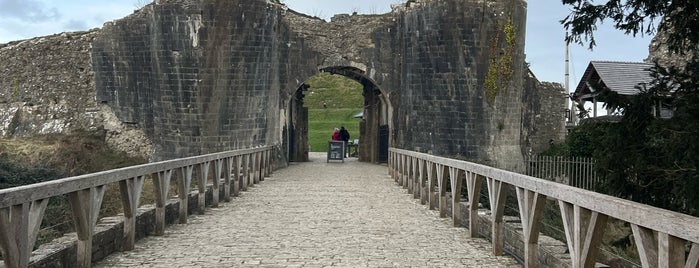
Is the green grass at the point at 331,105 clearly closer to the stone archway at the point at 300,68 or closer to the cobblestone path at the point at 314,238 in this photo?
the stone archway at the point at 300,68

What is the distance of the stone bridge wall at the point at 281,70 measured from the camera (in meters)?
21.5

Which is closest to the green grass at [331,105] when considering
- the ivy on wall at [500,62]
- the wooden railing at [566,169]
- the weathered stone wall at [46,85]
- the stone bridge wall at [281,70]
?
the weathered stone wall at [46,85]

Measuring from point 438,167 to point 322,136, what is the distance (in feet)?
120

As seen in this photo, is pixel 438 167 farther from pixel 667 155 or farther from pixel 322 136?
pixel 322 136

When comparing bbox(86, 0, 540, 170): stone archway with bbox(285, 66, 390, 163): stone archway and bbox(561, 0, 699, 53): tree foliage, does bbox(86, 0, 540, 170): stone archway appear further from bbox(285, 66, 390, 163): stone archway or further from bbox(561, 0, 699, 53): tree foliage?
bbox(561, 0, 699, 53): tree foliage

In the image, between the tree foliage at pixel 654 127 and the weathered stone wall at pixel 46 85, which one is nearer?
the tree foliage at pixel 654 127

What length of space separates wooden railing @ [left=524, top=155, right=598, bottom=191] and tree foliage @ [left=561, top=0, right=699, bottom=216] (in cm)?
1081

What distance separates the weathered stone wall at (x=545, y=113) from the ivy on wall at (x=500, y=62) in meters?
3.76

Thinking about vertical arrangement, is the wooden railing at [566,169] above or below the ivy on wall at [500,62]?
below

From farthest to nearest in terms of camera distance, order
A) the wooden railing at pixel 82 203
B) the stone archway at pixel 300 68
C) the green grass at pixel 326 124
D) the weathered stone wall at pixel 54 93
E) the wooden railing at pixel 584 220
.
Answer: the green grass at pixel 326 124 < the weathered stone wall at pixel 54 93 < the stone archway at pixel 300 68 < the wooden railing at pixel 82 203 < the wooden railing at pixel 584 220

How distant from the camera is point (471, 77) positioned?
22234 mm

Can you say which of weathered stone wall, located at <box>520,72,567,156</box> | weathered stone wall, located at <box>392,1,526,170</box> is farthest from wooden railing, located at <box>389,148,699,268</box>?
weathered stone wall, located at <box>520,72,567,156</box>

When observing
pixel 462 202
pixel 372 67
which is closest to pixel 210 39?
pixel 372 67

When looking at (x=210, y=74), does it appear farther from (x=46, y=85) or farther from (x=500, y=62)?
(x=46, y=85)
